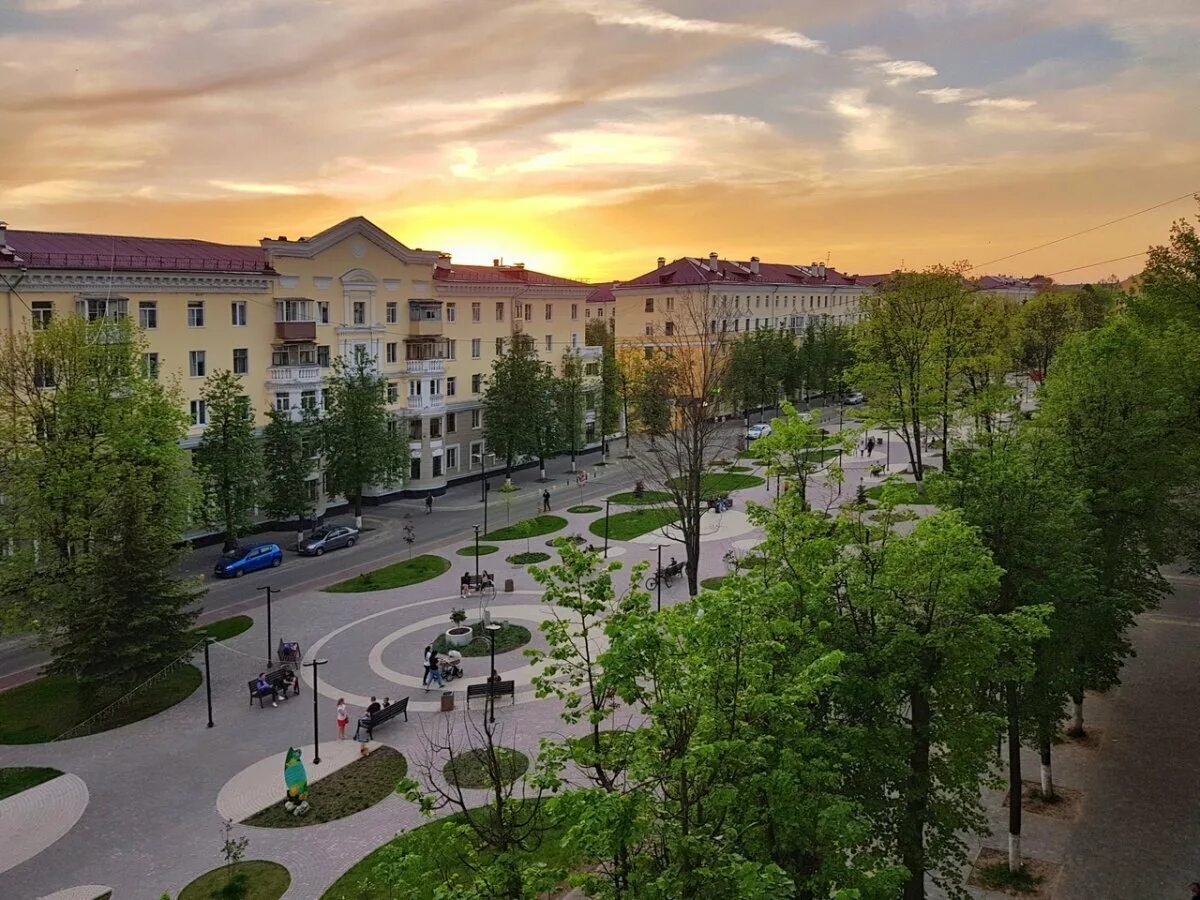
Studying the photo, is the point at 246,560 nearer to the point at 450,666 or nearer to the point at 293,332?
the point at 293,332

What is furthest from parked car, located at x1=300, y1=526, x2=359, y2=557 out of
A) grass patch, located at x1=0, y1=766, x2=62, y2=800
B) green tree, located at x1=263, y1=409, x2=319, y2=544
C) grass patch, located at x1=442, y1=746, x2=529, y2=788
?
grass patch, located at x1=442, y1=746, x2=529, y2=788

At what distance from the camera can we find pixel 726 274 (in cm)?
9369

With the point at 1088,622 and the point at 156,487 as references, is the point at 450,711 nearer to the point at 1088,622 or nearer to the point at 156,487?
the point at 156,487

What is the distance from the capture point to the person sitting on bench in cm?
2580

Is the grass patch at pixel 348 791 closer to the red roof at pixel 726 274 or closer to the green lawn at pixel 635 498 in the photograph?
the green lawn at pixel 635 498

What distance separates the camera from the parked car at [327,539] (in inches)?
1645

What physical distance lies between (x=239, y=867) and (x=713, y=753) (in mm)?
13480

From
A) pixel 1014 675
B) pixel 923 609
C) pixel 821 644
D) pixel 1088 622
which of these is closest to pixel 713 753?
pixel 821 644

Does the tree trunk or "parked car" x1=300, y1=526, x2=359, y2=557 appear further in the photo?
"parked car" x1=300, y1=526, x2=359, y2=557

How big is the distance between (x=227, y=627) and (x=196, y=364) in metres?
16.9

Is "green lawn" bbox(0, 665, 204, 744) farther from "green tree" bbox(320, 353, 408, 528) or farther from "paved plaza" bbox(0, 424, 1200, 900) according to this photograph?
"green tree" bbox(320, 353, 408, 528)

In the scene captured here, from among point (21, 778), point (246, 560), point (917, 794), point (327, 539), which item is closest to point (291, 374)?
point (327, 539)

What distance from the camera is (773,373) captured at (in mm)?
82188

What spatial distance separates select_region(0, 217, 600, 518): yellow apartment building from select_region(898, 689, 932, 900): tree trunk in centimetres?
3102
